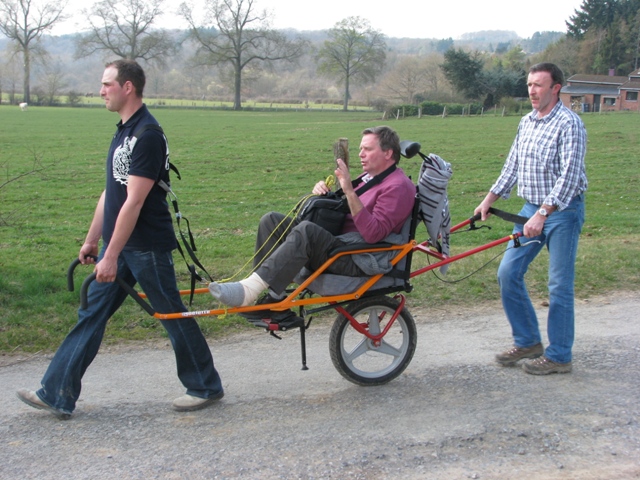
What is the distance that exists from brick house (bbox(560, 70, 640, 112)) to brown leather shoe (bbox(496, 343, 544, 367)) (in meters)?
77.2

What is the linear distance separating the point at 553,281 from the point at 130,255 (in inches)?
117

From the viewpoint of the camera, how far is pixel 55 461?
145 inches

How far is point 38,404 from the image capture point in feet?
13.8

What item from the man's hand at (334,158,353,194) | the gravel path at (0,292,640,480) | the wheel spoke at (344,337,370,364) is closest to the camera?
the gravel path at (0,292,640,480)

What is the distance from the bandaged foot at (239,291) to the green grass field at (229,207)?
66.1 inches

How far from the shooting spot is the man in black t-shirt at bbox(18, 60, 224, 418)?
13.2ft

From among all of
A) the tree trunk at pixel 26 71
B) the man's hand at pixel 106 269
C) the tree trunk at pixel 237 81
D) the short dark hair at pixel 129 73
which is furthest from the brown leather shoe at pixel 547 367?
the tree trunk at pixel 237 81

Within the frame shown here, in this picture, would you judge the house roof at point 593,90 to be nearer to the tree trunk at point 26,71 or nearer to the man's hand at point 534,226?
the tree trunk at point 26,71

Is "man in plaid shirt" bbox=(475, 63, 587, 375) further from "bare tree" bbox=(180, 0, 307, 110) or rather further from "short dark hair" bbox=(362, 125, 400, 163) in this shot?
"bare tree" bbox=(180, 0, 307, 110)

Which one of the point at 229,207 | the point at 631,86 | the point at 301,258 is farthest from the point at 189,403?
the point at 631,86

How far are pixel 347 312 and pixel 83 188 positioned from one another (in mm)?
13864

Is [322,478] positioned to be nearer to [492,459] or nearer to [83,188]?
[492,459]

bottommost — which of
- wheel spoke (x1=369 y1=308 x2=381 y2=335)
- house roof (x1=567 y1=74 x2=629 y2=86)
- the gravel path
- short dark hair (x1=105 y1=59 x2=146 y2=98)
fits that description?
the gravel path

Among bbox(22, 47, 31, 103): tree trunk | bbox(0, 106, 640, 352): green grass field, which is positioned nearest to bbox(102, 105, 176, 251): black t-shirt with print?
bbox(0, 106, 640, 352): green grass field
